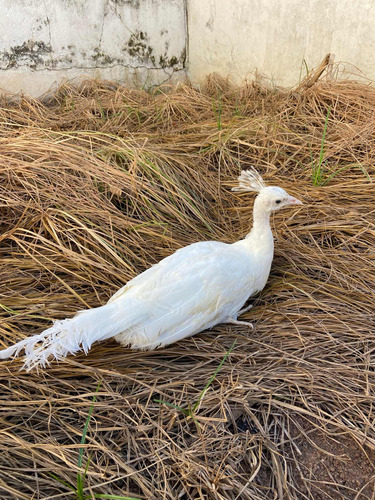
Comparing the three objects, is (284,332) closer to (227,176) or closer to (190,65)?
(227,176)

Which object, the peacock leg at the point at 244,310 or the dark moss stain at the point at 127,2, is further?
the dark moss stain at the point at 127,2

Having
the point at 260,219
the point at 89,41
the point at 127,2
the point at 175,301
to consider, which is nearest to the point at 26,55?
the point at 89,41

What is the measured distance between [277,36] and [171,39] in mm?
1210

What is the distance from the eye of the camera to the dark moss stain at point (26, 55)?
3.61m

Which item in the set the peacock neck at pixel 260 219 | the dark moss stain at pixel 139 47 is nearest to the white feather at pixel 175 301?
the peacock neck at pixel 260 219

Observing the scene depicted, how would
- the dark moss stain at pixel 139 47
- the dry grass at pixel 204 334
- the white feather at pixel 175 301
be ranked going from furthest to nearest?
the dark moss stain at pixel 139 47, the white feather at pixel 175 301, the dry grass at pixel 204 334

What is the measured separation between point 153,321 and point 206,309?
0.65ft

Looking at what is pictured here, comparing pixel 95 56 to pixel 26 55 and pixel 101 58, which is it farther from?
pixel 26 55

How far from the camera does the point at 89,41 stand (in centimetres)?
389

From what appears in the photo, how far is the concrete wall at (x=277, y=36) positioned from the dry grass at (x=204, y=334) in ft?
1.05

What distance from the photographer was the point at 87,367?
1428mm

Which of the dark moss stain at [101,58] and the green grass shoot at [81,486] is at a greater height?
the dark moss stain at [101,58]

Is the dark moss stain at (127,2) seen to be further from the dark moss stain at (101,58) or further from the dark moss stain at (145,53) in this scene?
the dark moss stain at (101,58)

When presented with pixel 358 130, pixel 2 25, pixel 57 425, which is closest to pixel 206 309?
pixel 57 425
